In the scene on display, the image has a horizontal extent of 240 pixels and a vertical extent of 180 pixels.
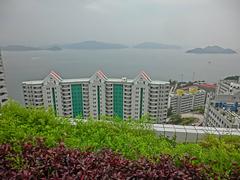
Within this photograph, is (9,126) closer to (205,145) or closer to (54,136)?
(54,136)

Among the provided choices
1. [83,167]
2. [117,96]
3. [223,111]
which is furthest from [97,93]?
[83,167]

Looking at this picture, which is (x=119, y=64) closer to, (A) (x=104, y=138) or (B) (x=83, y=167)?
(A) (x=104, y=138)

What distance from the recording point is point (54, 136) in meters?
1.61

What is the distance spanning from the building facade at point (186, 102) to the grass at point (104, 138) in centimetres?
1046

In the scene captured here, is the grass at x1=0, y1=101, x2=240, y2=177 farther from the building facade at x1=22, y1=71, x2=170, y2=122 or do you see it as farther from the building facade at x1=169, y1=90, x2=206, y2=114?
the building facade at x1=169, y1=90, x2=206, y2=114

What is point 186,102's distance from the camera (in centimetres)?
1277

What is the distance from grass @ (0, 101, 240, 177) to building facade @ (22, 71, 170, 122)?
4.63 m

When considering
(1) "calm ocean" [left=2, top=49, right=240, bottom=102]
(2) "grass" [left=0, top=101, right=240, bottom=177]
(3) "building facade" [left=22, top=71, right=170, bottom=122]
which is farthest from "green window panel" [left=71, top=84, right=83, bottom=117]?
(2) "grass" [left=0, top=101, right=240, bottom=177]

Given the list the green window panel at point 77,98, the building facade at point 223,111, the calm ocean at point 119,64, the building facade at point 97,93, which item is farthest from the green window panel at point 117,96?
the building facade at point 223,111

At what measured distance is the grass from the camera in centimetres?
139

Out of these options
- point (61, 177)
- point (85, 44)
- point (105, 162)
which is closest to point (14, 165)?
point (61, 177)

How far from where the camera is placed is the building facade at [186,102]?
40.2 ft

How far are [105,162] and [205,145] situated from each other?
3.41 feet

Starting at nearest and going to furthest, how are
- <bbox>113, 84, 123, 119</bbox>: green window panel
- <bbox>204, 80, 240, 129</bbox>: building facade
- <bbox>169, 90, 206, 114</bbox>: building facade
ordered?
<bbox>204, 80, 240, 129</bbox>: building facade
<bbox>113, 84, 123, 119</bbox>: green window panel
<bbox>169, 90, 206, 114</bbox>: building facade
